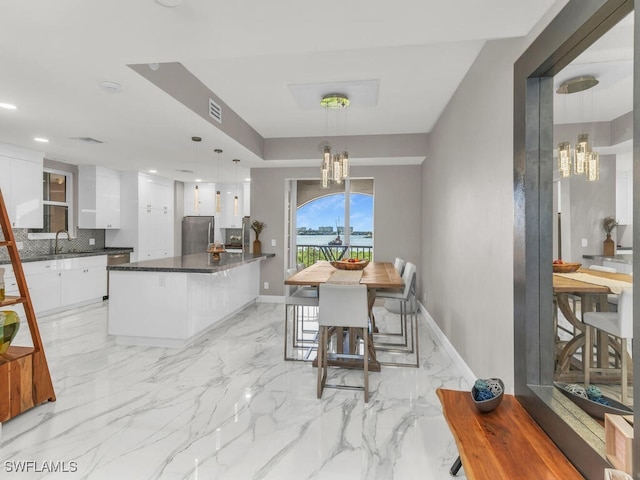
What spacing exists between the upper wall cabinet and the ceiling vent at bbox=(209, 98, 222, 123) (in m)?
3.17

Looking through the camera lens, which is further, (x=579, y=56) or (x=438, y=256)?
(x=438, y=256)

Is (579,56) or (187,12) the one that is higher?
(187,12)

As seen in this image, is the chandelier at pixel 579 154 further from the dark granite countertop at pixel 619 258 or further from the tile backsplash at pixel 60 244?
the tile backsplash at pixel 60 244

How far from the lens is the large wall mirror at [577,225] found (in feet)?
3.84

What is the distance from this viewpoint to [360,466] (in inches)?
73.5

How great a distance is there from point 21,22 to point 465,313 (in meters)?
3.61

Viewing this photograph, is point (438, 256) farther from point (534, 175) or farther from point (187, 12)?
point (187, 12)

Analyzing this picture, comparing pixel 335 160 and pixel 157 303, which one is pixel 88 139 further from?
pixel 335 160

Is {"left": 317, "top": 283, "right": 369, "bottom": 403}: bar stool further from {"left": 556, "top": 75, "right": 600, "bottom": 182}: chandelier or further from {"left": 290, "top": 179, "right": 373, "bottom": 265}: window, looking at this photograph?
{"left": 290, "top": 179, "right": 373, "bottom": 265}: window

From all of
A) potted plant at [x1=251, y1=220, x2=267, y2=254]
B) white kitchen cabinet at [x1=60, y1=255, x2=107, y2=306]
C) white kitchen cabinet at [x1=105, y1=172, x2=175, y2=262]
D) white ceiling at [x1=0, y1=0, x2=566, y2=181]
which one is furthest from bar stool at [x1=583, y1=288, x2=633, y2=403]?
white kitchen cabinet at [x1=105, y1=172, x2=175, y2=262]

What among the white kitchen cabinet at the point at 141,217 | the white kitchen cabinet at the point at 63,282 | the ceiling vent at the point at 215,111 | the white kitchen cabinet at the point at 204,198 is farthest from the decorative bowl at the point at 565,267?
the white kitchen cabinet at the point at 204,198

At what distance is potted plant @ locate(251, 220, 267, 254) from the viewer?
19.8ft

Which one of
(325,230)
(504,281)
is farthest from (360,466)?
(325,230)

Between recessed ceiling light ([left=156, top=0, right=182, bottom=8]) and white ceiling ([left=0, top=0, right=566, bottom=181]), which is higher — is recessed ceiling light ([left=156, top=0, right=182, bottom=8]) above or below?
below
